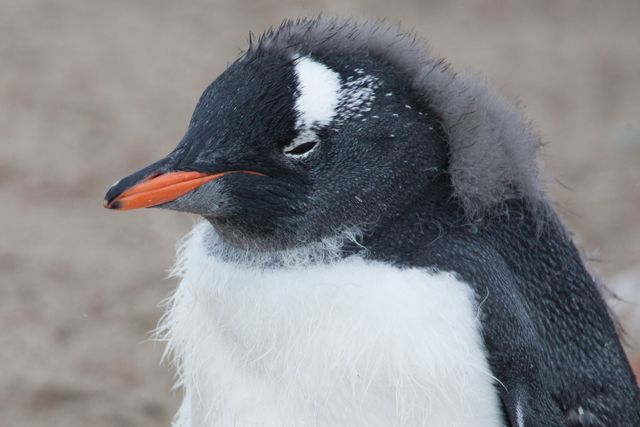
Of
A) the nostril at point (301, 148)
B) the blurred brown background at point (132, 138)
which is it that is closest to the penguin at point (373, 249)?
the nostril at point (301, 148)

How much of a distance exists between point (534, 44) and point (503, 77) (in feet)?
1.51

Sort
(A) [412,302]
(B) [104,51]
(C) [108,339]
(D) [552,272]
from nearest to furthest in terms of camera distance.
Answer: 1. (A) [412,302]
2. (D) [552,272]
3. (C) [108,339]
4. (B) [104,51]

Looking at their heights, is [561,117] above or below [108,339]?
below

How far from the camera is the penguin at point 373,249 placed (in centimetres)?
180

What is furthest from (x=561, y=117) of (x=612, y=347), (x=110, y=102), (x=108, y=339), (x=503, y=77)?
(x=612, y=347)

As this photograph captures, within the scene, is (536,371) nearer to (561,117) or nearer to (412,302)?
(412,302)

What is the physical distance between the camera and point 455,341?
182 cm

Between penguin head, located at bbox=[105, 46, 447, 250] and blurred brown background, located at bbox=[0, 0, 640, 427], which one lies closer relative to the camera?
penguin head, located at bbox=[105, 46, 447, 250]

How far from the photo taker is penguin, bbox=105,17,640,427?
5.91 ft

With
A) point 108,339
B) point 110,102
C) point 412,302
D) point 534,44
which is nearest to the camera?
point 412,302

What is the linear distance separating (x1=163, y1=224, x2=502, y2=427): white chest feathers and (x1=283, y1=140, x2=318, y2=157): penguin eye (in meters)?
0.20

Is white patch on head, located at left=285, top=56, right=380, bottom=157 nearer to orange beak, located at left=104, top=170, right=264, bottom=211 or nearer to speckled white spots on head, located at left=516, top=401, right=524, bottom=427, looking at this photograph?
orange beak, located at left=104, top=170, right=264, bottom=211

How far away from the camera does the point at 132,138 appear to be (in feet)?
15.8

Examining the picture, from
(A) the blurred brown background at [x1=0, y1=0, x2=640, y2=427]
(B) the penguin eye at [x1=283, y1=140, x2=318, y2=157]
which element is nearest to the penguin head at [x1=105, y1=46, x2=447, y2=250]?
(B) the penguin eye at [x1=283, y1=140, x2=318, y2=157]
